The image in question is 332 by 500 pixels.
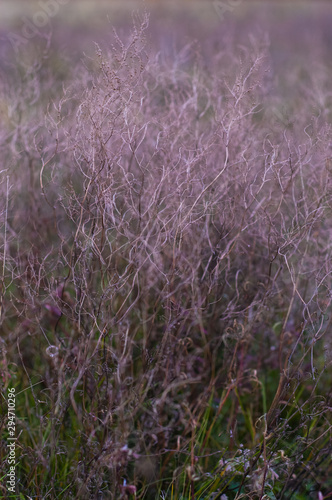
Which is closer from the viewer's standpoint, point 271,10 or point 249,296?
point 249,296

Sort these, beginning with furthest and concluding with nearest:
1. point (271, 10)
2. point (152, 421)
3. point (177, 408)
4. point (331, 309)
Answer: point (271, 10)
point (331, 309)
point (177, 408)
point (152, 421)

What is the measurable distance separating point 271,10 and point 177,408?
13.8m

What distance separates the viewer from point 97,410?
200 centimetres

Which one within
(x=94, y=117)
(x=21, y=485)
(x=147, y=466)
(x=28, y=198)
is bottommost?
(x=147, y=466)

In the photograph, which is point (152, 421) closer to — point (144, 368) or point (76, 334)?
point (144, 368)

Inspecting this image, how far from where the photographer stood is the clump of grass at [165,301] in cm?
193

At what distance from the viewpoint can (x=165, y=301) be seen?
7.13 ft

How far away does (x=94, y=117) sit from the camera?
1927mm

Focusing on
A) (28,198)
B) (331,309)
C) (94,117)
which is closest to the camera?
(94,117)

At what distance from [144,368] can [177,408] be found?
0.42 meters

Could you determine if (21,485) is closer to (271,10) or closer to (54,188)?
(54,188)

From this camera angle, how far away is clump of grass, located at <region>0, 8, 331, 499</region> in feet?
6.32

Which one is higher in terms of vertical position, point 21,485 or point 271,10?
point 21,485

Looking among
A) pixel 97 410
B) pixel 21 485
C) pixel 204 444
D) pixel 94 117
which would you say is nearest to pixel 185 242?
pixel 94 117
